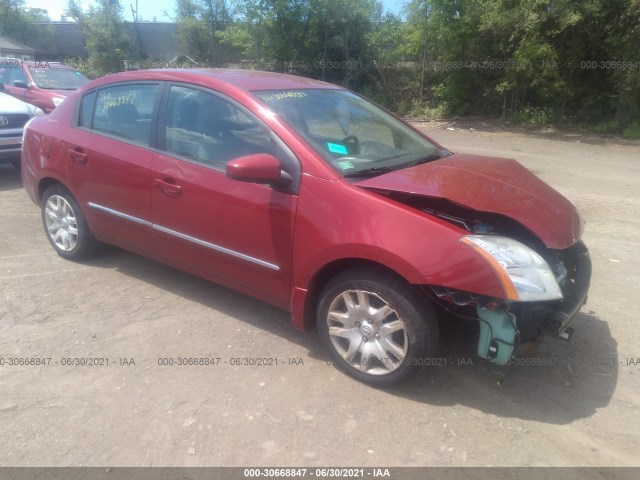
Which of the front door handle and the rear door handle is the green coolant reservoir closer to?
the front door handle

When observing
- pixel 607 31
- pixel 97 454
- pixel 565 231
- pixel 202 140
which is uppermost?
pixel 607 31

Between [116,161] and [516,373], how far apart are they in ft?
10.5

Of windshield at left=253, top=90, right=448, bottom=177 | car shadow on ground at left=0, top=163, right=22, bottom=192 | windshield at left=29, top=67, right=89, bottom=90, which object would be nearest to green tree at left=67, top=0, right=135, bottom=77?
windshield at left=29, top=67, right=89, bottom=90

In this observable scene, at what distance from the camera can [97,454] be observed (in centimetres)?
248

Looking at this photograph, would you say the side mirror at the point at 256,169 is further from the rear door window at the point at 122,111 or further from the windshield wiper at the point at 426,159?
the rear door window at the point at 122,111

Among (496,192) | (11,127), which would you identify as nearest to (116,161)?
(496,192)

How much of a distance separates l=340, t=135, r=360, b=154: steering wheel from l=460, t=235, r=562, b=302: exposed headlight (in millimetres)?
1145

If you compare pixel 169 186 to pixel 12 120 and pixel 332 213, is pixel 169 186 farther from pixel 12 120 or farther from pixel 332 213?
pixel 12 120

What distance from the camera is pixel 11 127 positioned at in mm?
7523

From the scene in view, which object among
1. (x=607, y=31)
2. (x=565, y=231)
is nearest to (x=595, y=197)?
(x=565, y=231)

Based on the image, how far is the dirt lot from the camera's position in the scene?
2523 millimetres

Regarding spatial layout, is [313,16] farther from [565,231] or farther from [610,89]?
[565,231]

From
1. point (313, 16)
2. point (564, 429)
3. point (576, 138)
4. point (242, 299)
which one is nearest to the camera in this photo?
point (564, 429)
